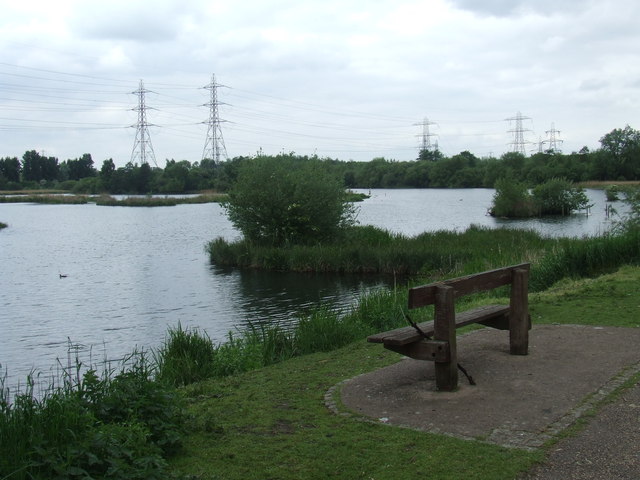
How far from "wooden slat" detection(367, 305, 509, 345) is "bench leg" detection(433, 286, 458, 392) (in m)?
0.25

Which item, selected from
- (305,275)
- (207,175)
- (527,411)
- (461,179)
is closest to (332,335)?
(527,411)

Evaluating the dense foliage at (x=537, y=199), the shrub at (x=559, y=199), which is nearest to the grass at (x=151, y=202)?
the dense foliage at (x=537, y=199)

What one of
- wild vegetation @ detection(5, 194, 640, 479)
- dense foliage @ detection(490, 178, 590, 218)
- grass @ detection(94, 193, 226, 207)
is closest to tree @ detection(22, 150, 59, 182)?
grass @ detection(94, 193, 226, 207)

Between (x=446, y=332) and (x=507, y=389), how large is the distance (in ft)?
2.71

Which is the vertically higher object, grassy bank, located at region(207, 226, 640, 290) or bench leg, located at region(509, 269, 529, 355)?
bench leg, located at region(509, 269, 529, 355)

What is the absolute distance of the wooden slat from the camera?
621cm

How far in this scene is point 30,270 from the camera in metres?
31.8

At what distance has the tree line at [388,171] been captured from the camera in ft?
409

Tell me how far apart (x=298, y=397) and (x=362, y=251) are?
2293cm

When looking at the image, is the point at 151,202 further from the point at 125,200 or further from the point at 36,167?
the point at 36,167

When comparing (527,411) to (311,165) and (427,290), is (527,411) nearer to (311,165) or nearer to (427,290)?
(427,290)

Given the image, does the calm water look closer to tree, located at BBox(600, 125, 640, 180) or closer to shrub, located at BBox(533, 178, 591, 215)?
shrub, located at BBox(533, 178, 591, 215)

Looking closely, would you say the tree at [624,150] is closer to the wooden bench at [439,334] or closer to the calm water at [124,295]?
the calm water at [124,295]

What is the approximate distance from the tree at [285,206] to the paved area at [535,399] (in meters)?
24.9
